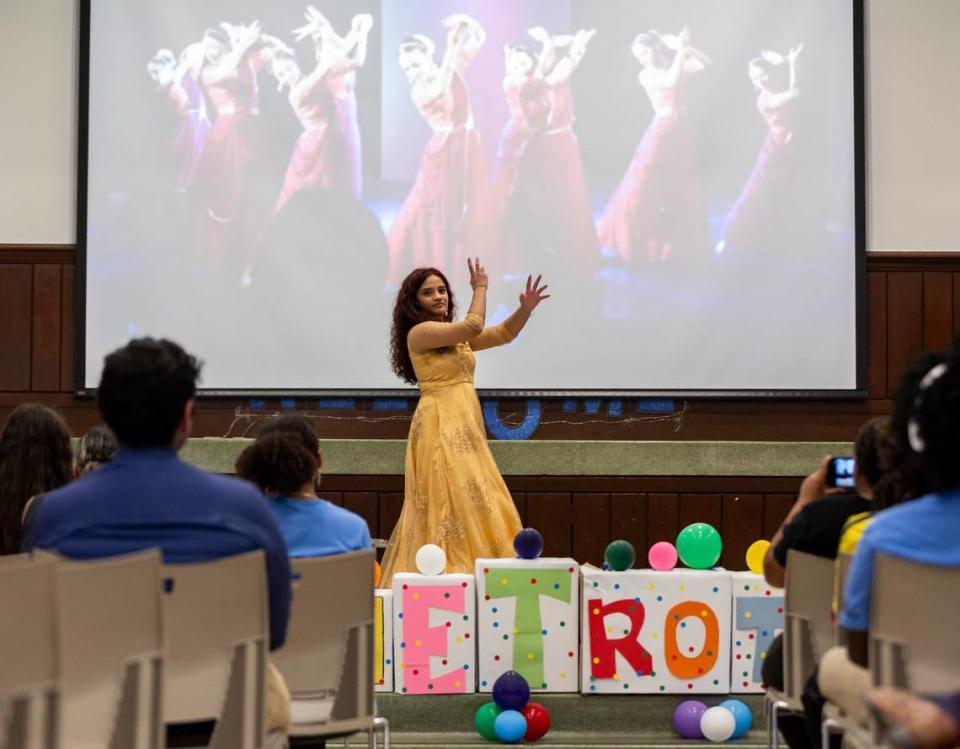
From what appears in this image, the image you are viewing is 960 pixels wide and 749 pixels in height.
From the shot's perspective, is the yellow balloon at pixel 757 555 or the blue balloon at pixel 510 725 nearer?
the blue balloon at pixel 510 725

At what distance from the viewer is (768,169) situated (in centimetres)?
665

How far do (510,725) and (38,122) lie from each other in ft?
14.1

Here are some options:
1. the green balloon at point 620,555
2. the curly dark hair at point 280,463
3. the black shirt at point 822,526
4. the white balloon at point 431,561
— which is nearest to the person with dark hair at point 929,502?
the black shirt at point 822,526

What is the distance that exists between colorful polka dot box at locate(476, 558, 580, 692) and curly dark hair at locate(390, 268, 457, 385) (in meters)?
1.36

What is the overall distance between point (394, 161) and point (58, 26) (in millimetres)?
1890

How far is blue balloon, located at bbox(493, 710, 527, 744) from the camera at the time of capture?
4.07m

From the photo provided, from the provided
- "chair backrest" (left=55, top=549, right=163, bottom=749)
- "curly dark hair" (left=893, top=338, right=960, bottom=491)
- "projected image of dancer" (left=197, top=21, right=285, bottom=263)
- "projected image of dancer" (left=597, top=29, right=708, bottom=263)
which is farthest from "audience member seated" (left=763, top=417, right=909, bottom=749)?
"projected image of dancer" (left=197, top=21, right=285, bottom=263)

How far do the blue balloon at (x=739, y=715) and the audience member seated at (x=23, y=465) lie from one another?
223 centimetres

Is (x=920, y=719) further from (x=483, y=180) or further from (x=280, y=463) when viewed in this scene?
(x=483, y=180)

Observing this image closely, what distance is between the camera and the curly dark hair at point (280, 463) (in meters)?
3.10

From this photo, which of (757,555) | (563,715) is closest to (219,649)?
(563,715)

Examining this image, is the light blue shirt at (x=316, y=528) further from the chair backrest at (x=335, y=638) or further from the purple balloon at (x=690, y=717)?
the purple balloon at (x=690, y=717)

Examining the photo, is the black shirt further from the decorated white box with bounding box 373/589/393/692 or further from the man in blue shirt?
the decorated white box with bounding box 373/589/393/692

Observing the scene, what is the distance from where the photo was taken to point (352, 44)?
6.68 meters
